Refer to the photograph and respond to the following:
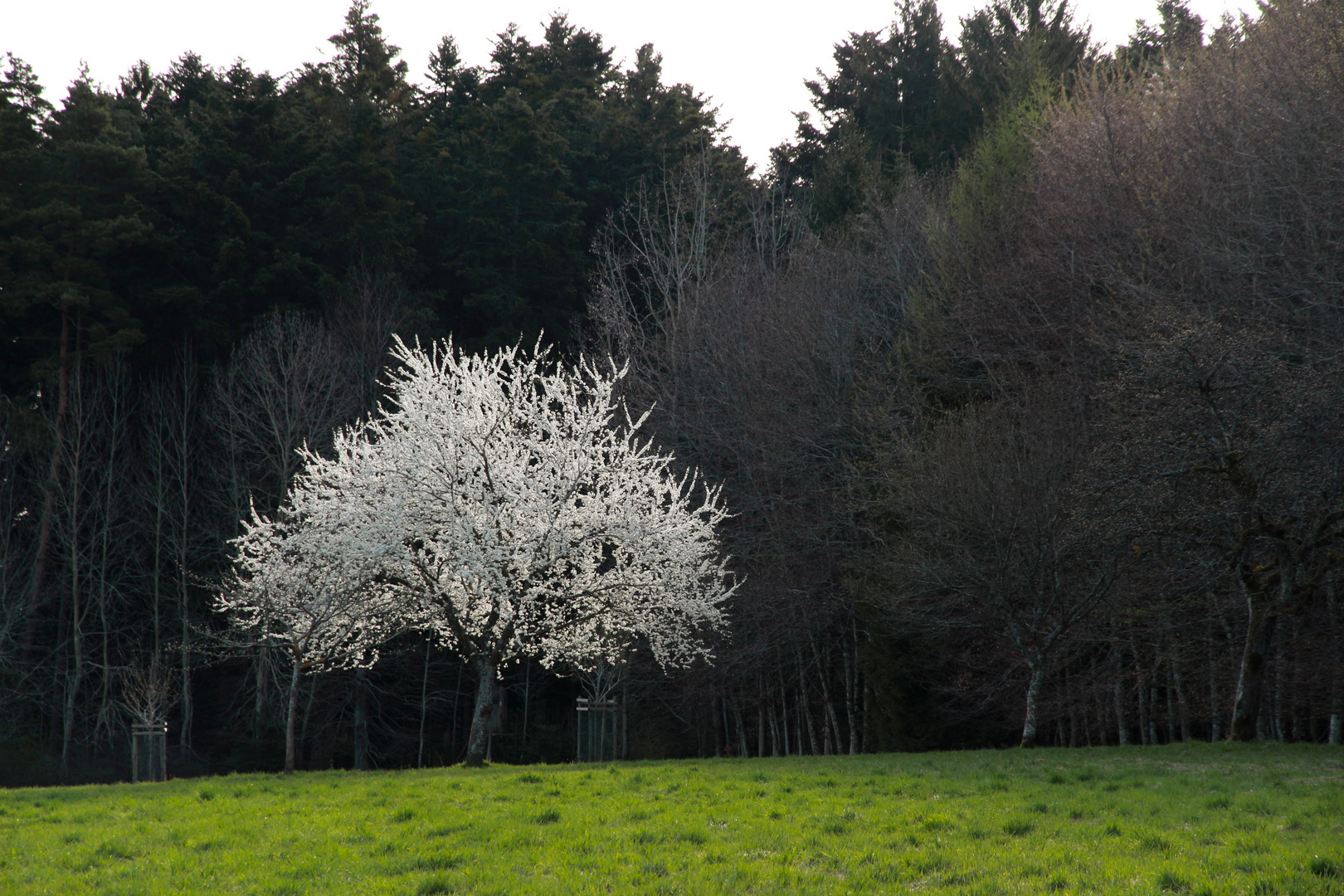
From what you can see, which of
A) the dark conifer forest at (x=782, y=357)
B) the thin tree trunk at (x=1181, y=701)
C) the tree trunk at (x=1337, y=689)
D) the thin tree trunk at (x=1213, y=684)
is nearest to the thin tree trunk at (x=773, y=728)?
the dark conifer forest at (x=782, y=357)

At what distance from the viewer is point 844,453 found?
2216 cm

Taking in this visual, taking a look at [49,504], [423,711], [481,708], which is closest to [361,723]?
[423,711]

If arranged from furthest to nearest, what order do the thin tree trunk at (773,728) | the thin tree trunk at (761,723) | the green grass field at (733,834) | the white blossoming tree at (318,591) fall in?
the thin tree trunk at (773,728), the thin tree trunk at (761,723), the white blossoming tree at (318,591), the green grass field at (733,834)

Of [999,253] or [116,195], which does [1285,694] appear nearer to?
[999,253]

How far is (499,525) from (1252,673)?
11123mm

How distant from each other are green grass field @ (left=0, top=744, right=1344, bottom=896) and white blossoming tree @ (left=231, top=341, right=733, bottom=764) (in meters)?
4.23

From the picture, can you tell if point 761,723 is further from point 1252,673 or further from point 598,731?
point 1252,673

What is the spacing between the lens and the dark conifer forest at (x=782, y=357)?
14664 millimetres

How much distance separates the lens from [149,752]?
20.1 meters

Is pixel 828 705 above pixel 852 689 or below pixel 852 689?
below

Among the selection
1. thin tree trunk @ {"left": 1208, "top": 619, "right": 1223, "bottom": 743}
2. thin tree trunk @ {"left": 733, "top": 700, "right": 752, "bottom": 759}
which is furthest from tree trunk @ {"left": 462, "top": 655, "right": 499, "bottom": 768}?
thin tree trunk @ {"left": 1208, "top": 619, "right": 1223, "bottom": 743}

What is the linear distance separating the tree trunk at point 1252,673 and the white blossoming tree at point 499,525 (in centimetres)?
772

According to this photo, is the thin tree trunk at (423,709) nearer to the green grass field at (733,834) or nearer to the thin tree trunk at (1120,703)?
the green grass field at (733,834)

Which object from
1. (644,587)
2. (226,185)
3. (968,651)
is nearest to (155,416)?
(226,185)
